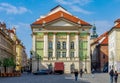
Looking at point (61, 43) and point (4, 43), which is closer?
point (4, 43)

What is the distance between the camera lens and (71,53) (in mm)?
107312

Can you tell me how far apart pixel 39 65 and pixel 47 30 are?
9.56m

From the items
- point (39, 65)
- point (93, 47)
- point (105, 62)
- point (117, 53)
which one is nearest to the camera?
point (117, 53)

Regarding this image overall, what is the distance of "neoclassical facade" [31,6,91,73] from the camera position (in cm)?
10581

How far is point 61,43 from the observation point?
4235 inches

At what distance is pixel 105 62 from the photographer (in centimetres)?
13362

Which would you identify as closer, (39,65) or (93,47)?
(39,65)

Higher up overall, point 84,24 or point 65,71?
point 84,24

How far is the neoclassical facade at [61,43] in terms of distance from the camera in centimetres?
10581

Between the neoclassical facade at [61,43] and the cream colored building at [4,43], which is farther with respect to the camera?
the neoclassical facade at [61,43]

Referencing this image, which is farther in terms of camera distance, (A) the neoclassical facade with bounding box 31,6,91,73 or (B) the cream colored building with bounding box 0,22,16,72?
(A) the neoclassical facade with bounding box 31,6,91,73

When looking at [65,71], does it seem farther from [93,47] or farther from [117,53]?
[93,47]

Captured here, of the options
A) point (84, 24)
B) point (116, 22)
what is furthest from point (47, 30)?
point (116, 22)

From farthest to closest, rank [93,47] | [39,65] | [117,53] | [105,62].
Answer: [93,47] < [105,62] < [39,65] < [117,53]
